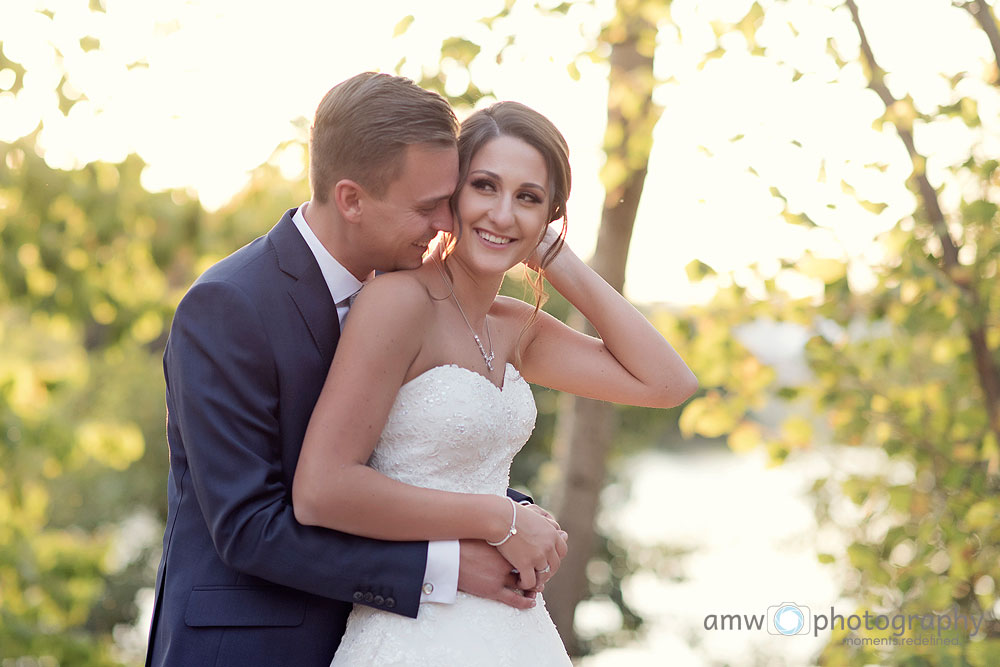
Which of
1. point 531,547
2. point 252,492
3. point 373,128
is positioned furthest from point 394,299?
point 531,547

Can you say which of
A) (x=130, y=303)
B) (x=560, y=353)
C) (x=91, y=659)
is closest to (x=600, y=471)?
(x=560, y=353)

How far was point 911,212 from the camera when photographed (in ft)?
13.3

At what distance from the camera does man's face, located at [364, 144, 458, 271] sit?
2.38 metres

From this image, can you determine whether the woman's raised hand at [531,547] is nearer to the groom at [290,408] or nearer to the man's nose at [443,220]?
the groom at [290,408]

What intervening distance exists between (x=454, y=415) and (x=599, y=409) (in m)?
3.02

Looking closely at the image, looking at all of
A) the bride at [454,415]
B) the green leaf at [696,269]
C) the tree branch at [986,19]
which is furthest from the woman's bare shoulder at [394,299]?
the tree branch at [986,19]

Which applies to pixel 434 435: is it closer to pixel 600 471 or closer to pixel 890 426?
pixel 890 426

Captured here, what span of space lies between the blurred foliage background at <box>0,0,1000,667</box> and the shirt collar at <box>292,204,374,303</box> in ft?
4.89

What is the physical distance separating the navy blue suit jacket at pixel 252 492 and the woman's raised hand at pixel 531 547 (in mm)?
224

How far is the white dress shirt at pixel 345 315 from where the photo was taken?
227 cm

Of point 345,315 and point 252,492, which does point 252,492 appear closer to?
point 252,492

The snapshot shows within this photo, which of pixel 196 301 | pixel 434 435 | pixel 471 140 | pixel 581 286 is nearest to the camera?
pixel 196 301

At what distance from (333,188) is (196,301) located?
0.43 m

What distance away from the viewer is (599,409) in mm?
5281
